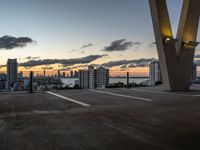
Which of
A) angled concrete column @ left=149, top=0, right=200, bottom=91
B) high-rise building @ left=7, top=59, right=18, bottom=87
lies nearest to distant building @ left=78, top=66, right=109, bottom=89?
→ high-rise building @ left=7, top=59, right=18, bottom=87

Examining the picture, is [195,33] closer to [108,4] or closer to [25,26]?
[108,4]

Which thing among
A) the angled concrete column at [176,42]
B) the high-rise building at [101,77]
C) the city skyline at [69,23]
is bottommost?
the high-rise building at [101,77]

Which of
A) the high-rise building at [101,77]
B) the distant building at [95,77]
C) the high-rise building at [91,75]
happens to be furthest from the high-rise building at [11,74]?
the high-rise building at [101,77]

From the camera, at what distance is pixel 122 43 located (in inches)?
902

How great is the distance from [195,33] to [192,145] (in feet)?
27.4

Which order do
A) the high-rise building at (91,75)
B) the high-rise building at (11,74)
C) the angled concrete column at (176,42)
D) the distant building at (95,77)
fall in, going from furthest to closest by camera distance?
1. the high-rise building at (91,75)
2. the distant building at (95,77)
3. the high-rise building at (11,74)
4. the angled concrete column at (176,42)

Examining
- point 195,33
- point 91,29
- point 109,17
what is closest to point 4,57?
point 91,29

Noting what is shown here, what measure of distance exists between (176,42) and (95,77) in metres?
7.87

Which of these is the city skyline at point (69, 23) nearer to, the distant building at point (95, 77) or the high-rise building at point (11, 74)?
the high-rise building at point (11, 74)

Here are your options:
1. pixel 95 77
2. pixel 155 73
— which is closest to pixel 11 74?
pixel 95 77

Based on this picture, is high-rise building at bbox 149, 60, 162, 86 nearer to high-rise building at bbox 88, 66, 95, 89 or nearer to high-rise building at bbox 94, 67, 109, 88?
high-rise building at bbox 94, 67, 109, 88

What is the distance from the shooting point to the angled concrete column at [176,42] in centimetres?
791

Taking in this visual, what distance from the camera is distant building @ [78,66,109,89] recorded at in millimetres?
13930

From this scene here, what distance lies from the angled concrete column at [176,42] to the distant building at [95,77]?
244 inches
